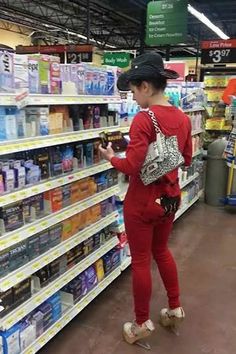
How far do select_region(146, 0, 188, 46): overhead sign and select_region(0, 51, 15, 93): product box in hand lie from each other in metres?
7.32

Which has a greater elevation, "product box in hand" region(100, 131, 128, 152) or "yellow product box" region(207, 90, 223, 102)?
"yellow product box" region(207, 90, 223, 102)

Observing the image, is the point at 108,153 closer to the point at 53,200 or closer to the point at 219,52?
the point at 53,200

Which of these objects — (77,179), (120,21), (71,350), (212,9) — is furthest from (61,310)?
(120,21)

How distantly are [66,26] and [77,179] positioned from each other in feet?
54.2

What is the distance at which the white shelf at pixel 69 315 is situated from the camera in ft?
8.06

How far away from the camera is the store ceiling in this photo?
13.8 m

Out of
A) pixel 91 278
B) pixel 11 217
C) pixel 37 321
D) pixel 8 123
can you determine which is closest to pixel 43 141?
pixel 8 123

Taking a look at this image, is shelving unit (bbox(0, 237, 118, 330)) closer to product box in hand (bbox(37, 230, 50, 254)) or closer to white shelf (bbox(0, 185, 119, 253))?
product box in hand (bbox(37, 230, 50, 254))

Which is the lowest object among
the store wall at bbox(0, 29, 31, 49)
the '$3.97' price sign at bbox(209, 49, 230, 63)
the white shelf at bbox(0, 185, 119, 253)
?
the white shelf at bbox(0, 185, 119, 253)

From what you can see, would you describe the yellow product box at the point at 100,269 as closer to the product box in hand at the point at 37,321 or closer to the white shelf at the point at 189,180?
the product box in hand at the point at 37,321

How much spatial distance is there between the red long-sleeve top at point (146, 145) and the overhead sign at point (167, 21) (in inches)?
269

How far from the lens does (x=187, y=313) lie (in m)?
3.08

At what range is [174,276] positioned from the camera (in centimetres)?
274

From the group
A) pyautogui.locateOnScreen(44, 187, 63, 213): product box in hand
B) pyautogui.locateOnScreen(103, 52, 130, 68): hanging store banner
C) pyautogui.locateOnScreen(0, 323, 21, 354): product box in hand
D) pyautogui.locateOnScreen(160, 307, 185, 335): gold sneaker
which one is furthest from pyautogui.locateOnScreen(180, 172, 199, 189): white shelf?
pyautogui.locateOnScreen(103, 52, 130, 68): hanging store banner
